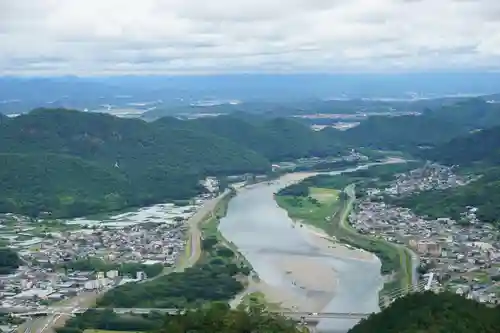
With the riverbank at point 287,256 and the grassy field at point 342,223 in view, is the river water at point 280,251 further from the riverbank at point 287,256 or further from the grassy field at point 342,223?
the grassy field at point 342,223

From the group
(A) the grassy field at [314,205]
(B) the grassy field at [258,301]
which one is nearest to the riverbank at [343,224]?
(A) the grassy field at [314,205]

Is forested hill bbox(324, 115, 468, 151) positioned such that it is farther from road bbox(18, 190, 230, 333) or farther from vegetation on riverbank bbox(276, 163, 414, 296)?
road bbox(18, 190, 230, 333)

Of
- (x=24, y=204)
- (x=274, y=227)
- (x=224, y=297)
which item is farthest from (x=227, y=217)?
(x=224, y=297)

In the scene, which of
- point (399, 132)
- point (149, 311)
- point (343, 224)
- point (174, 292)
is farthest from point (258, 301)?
point (399, 132)

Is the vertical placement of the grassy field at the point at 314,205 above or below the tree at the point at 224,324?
below

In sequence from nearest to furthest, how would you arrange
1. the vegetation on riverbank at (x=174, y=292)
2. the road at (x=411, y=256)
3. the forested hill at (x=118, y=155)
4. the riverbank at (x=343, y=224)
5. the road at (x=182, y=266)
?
the vegetation on riverbank at (x=174, y=292)
the road at (x=182, y=266)
the road at (x=411, y=256)
the riverbank at (x=343, y=224)
the forested hill at (x=118, y=155)
